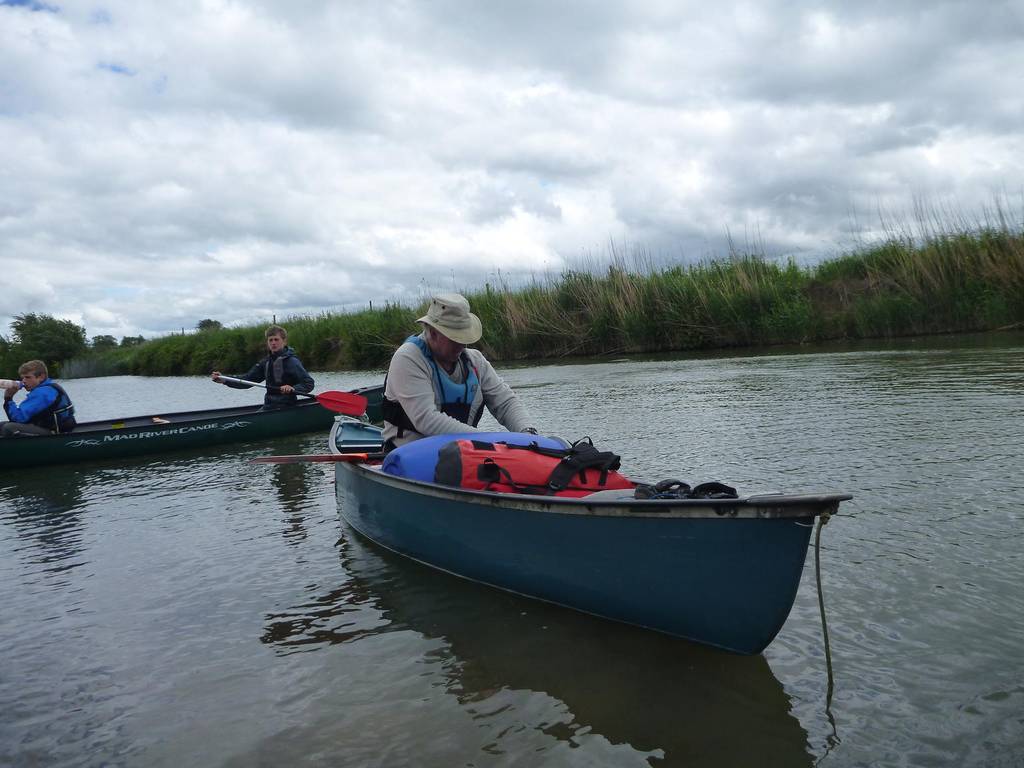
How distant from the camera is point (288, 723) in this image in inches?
129

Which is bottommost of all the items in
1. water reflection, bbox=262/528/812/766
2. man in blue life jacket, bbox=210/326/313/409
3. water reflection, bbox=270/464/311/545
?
water reflection, bbox=262/528/812/766

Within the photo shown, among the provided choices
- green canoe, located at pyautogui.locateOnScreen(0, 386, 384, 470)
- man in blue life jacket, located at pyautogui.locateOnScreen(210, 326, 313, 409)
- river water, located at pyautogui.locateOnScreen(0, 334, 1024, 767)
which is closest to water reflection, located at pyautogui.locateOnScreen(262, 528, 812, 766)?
river water, located at pyautogui.locateOnScreen(0, 334, 1024, 767)

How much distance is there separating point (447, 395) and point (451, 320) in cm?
58

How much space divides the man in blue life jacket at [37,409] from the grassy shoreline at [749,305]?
14479 mm

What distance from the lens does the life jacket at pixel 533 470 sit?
4.13 metres

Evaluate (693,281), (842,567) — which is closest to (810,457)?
(842,567)

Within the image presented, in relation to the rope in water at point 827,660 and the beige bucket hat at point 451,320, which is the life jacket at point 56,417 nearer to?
the beige bucket hat at point 451,320

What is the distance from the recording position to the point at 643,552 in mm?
3408

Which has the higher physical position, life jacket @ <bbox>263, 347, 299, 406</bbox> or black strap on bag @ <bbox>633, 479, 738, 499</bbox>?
life jacket @ <bbox>263, 347, 299, 406</bbox>

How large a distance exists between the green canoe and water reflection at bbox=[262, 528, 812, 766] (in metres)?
6.48

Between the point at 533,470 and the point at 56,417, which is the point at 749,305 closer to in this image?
the point at 56,417

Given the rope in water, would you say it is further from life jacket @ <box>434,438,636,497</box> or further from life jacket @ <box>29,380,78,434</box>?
life jacket @ <box>29,380,78,434</box>

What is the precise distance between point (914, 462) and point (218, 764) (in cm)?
571

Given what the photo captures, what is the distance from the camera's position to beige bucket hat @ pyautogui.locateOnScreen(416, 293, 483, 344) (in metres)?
5.05
